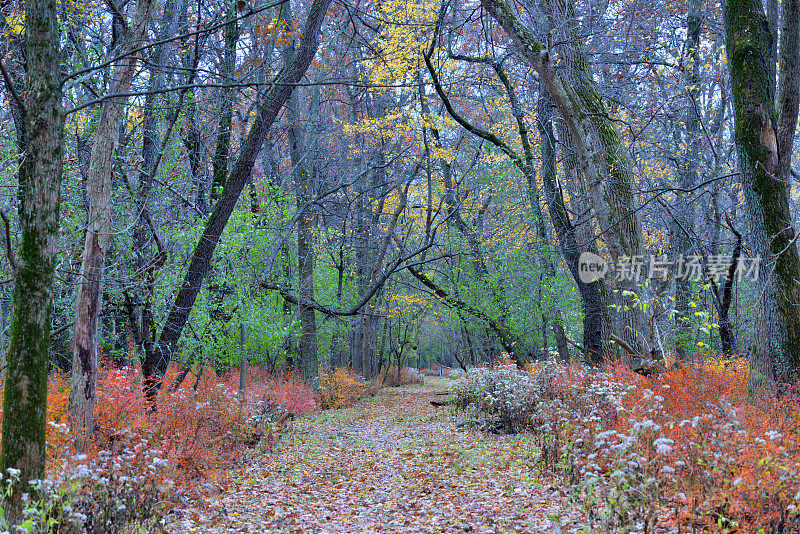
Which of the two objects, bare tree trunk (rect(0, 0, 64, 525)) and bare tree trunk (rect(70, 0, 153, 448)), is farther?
bare tree trunk (rect(70, 0, 153, 448))

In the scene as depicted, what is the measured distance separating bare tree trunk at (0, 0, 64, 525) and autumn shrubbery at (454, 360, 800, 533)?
4081mm

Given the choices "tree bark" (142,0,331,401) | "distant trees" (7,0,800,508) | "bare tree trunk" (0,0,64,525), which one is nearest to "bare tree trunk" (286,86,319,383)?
"distant trees" (7,0,800,508)

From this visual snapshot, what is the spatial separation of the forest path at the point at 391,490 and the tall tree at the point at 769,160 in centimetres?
277

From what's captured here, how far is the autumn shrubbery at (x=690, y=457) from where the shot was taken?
3.74 metres

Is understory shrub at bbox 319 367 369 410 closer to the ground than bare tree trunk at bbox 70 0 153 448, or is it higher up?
closer to the ground

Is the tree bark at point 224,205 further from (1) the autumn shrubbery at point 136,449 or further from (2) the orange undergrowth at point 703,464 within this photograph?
(2) the orange undergrowth at point 703,464

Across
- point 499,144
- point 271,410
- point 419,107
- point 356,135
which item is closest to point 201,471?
point 271,410

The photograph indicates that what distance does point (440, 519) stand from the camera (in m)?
5.65

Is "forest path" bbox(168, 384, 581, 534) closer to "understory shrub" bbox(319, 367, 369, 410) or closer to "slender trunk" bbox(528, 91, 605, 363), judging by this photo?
"slender trunk" bbox(528, 91, 605, 363)

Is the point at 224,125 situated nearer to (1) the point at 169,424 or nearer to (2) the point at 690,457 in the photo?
(1) the point at 169,424

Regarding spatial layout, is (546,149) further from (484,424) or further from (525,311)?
(484,424)

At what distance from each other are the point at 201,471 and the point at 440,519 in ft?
9.56

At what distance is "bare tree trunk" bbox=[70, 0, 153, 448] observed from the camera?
568 cm

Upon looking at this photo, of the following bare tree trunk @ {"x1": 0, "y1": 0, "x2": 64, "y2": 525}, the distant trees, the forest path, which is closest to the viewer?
bare tree trunk @ {"x1": 0, "y1": 0, "x2": 64, "y2": 525}
